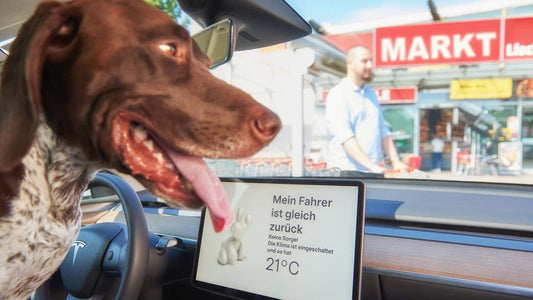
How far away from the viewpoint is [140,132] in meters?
1.14

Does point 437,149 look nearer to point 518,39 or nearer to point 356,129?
point 518,39

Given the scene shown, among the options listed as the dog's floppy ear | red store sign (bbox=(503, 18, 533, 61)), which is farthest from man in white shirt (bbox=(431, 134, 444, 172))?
the dog's floppy ear

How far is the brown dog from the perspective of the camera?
109 cm

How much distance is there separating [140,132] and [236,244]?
1010 millimetres

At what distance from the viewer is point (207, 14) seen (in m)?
2.01

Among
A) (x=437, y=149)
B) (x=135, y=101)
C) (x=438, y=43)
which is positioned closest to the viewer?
(x=135, y=101)

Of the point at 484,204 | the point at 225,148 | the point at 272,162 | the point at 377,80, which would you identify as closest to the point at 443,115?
the point at 377,80

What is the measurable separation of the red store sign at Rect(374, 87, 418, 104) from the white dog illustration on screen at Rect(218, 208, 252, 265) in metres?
12.7

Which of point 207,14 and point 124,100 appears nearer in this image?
point 124,100

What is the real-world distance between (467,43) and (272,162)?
571 cm

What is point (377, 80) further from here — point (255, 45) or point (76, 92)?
point (76, 92)

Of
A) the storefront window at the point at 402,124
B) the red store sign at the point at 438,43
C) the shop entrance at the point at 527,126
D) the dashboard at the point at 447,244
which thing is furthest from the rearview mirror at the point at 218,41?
the storefront window at the point at 402,124

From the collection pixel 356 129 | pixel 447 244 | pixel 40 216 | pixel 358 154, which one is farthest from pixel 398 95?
pixel 40 216

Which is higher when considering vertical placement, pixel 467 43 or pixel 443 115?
pixel 467 43
